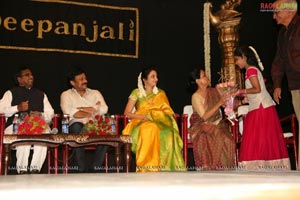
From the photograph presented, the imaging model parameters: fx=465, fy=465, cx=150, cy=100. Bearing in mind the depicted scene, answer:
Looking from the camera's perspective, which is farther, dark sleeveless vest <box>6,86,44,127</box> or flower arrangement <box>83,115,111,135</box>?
dark sleeveless vest <box>6,86,44,127</box>

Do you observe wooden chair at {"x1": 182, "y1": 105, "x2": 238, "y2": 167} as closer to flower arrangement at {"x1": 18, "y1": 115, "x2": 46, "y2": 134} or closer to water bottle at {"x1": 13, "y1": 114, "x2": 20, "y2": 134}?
flower arrangement at {"x1": 18, "y1": 115, "x2": 46, "y2": 134}

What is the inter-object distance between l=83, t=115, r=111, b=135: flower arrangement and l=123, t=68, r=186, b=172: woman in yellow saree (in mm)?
267

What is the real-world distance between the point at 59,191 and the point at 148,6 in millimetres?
5714

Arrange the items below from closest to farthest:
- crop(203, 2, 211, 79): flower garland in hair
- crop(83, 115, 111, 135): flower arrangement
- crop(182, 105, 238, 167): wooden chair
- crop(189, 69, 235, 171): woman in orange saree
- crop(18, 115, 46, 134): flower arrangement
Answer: crop(18, 115, 46, 134): flower arrangement
crop(83, 115, 111, 135): flower arrangement
crop(189, 69, 235, 171): woman in orange saree
crop(182, 105, 238, 167): wooden chair
crop(203, 2, 211, 79): flower garland in hair

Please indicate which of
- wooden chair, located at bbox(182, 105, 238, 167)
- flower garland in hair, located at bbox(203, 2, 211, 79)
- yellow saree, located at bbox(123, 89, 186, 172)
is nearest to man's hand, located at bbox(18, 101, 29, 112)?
yellow saree, located at bbox(123, 89, 186, 172)

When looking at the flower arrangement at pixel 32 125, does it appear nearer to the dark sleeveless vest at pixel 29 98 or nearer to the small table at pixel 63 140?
the small table at pixel 63 140

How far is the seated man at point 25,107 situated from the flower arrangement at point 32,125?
0.55 feet

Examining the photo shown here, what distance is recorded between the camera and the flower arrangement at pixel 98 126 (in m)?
4.29

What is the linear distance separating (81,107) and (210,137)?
1.30 m

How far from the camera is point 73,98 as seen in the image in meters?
4.82

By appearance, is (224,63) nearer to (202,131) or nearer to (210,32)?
(210,32)

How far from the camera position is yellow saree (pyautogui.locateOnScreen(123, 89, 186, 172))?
4316 millimetres

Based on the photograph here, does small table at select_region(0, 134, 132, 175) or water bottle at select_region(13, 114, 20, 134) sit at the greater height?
water bottle at select_region(13, 114, 20, 134)

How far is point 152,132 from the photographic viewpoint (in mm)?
4348
